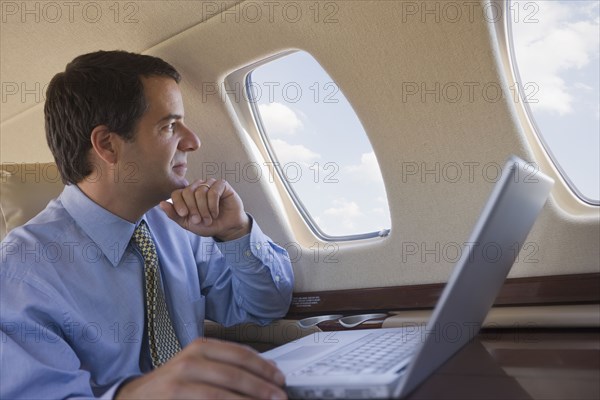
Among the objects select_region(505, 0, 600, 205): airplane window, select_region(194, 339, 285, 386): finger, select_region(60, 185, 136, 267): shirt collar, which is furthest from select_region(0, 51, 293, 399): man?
select_region(505, 0, 600, 205): airplane window

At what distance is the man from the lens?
1.60 metres

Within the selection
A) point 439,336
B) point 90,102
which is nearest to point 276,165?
point 90,102

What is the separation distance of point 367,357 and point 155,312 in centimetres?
93

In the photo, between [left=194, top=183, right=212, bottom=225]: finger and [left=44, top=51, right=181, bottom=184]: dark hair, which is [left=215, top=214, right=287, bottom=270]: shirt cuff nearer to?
[left=194, top=183, right=212, bottom=225]: finger

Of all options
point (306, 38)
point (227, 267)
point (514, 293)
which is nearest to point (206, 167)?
point (227, 267)

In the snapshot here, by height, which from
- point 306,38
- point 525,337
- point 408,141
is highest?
point 306,38

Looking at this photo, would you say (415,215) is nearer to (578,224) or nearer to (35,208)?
(578,224)

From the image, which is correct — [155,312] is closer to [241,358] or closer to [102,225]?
[102,225]

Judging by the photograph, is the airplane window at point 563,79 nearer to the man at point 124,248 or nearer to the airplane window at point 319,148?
the airplane window at point 319,148

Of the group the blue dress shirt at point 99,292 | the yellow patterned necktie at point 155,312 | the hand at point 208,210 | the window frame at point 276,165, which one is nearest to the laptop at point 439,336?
the blue dress shirt at point 99,292

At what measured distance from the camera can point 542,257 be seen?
1875mm

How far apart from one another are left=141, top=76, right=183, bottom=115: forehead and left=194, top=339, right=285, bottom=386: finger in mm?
1202

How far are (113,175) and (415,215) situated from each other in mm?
1057

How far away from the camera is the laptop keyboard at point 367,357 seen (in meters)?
1.04
